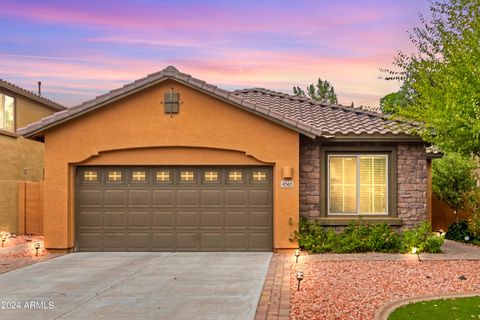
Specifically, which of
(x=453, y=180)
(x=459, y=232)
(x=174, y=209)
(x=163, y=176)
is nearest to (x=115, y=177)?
(x=163, y=176)

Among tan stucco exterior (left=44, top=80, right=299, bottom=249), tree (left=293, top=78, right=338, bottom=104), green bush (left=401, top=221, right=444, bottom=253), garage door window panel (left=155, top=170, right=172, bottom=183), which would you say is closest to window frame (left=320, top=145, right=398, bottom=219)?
green bush (left=401, top=221, right=444, bottom=253)

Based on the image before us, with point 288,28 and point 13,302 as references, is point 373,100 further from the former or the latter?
point 13,302

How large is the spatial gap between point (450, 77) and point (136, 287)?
8821 millimetres

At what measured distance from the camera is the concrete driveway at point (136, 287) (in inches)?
341

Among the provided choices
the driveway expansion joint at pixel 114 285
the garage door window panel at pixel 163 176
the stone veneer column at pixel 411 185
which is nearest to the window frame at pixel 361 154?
the stone veneer column at pixel 411 185

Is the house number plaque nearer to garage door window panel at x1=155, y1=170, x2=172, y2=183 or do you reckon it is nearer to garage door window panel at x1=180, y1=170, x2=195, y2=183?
garage door window panel at x1=180, y1=170, x2=195, y2=183

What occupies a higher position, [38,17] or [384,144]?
[38,17]

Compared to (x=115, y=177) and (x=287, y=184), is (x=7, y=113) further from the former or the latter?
(x=287, y=184)

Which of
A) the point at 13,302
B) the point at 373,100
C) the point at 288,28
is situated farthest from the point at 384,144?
the point at 373,100

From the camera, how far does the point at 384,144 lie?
15.9 metres

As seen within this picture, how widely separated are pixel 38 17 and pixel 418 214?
43.0 ft

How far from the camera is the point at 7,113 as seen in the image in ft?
69.5

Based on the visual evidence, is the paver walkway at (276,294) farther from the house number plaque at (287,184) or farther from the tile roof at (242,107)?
the tile roof at (242,107)

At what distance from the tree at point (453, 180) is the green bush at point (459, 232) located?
144 cm
